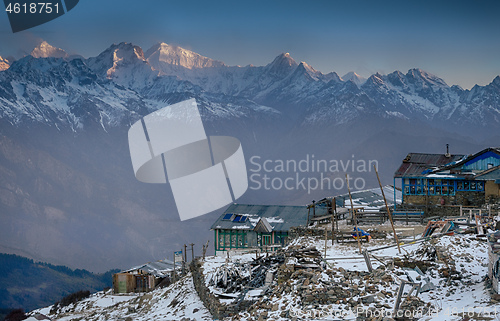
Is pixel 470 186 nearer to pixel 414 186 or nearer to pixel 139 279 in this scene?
pixel 414 186

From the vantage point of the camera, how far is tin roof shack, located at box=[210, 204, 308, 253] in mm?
53219

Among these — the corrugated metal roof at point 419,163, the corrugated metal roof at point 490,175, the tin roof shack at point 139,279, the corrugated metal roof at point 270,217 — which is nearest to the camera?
the corrugated metal roof at point 490,175

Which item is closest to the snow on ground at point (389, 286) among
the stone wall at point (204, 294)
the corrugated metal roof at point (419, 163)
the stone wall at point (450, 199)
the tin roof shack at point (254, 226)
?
the stone wall at point (204, 294)

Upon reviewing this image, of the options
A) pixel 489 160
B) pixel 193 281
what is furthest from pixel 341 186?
pixel 193 281

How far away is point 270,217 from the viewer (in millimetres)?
55906

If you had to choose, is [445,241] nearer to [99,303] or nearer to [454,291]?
[454,291]

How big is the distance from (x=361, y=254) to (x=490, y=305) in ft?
26.5

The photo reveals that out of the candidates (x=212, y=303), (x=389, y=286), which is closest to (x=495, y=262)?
(x=389, y=286)

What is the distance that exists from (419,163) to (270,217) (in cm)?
1579

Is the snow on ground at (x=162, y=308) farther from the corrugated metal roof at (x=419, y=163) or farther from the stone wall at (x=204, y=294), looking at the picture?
the corrugated metal roof at (x=419, y=163)

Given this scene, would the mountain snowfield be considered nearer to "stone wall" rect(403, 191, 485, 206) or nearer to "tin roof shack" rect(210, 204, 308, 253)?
"stone wall" rect(403, 191, 485, 206)

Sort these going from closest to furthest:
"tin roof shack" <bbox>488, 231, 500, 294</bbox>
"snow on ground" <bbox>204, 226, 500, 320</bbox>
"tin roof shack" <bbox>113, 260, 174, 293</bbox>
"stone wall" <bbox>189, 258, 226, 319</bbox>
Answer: "tin roof shack" <bbox>488, 231, 500, 294</bbox>
"snow on ground" <bbox>204, 226, 500, 320</bbox>
"stone wall" <bbox>189, 258, 226, 319</bbox>
"tin roof shack" <bbox>113, 260, 174, 293</bbox>

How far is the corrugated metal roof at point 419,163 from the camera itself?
44.4 meters

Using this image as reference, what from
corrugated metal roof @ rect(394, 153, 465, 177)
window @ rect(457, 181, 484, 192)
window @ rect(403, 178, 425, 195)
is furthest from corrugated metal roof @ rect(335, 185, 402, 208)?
window @ rect(457, 181, 484, 192)
